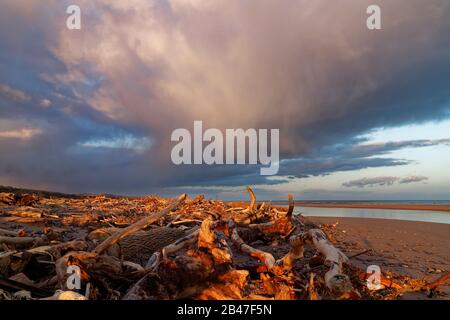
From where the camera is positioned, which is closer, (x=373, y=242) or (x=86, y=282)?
(x=86, y=282)

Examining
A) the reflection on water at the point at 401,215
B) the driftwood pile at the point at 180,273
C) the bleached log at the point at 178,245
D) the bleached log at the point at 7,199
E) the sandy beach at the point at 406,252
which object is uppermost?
the bleached log at the point at 7,199

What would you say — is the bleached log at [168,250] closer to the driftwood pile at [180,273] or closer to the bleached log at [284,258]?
the driftwood pile at [180,273]

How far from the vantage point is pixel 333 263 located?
3.83m

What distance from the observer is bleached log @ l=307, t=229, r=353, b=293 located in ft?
10.8

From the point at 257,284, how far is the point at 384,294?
1734 mm

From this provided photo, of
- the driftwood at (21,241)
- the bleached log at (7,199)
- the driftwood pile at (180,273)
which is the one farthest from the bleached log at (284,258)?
the bleached log at (7,199)

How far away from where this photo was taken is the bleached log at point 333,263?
3.29m

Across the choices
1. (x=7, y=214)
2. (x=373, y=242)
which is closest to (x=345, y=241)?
(x=373, y=242)

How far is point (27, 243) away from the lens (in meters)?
5.46

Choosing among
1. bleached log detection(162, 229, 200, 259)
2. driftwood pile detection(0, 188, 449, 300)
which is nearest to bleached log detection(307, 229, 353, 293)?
driftwood pile detection(0, 188, 449, 300)

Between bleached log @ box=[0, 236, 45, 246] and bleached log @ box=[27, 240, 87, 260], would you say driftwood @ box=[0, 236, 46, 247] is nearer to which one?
bleached log @ box=[0, 236, 45, 246]

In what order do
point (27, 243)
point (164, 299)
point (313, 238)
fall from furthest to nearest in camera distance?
point (27, 243)
point (313, 238)
point (164, 299)

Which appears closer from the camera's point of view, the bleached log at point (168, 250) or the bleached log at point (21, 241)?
the bleached log at point (168, 250)
